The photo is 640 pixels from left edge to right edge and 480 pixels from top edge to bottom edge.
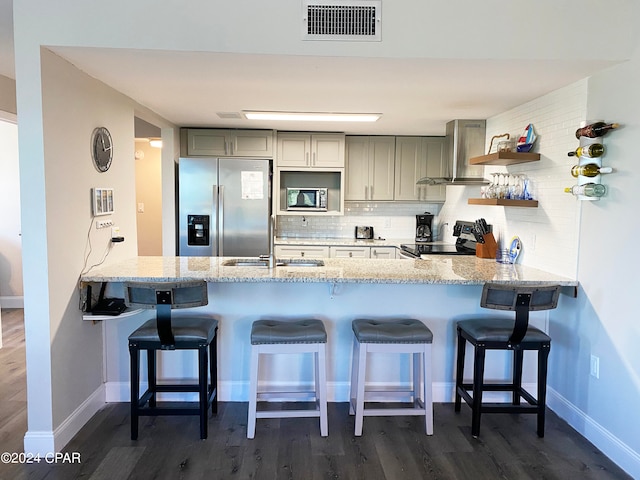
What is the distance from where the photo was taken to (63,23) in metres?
2.04

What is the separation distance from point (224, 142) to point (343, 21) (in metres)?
2.56

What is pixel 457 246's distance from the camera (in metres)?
4.19

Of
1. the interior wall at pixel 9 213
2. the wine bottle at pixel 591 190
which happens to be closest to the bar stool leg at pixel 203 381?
the wine bottle at pixel 591 190

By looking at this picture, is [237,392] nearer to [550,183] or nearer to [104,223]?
[104,223]

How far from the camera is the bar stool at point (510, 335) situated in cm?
228

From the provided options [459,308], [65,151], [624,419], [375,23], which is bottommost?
[624,419]

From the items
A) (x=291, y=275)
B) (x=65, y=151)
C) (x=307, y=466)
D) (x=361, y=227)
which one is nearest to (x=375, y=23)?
(x=291, y=275)

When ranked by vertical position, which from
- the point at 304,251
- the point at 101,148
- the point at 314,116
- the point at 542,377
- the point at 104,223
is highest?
the point at 314,116

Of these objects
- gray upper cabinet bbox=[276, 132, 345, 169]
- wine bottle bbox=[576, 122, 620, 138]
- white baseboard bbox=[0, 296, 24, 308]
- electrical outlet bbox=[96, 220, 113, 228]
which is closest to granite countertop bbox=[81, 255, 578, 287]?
electrical outlet bbox=[96, 220, 113, 228]

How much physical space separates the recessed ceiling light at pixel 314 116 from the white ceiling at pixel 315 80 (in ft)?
0.37

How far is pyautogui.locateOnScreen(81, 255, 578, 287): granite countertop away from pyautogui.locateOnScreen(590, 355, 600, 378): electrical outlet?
1.41 feet

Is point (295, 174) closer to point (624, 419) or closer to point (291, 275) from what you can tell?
point (291, 275)

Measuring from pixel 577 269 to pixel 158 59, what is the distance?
8.76 ft

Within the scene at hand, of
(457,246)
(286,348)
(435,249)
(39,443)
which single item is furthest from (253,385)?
(457,246)
